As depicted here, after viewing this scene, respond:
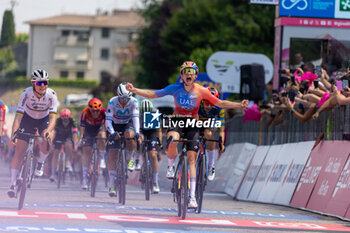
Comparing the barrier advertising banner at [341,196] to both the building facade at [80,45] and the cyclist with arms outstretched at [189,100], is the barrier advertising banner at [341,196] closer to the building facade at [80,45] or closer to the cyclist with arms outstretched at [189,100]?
the cyclist with arms outstretched at [189,100]

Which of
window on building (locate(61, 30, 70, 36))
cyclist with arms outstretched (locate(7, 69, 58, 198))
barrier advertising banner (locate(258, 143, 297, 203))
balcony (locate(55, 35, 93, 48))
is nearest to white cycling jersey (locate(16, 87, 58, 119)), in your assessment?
cyclist with arms outstretched (locate(7, 69, 58, 198))

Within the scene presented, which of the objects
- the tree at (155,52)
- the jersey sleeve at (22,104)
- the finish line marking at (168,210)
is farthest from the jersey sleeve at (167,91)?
the tree at (155,52)

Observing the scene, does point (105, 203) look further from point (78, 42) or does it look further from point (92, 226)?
point (78, 42)

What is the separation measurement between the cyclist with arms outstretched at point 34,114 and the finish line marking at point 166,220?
1543 mm

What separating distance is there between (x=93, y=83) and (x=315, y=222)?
126 meters

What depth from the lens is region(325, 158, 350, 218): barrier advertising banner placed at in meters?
14.3

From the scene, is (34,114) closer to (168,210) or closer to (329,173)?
(168,210)

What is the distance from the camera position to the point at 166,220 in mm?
Result: 13156

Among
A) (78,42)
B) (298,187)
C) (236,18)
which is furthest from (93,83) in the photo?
(298,187)

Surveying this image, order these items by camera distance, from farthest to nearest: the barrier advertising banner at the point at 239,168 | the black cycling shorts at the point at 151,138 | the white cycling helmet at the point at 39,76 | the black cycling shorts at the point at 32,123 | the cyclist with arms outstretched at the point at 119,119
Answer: the barrier advertising banner at the point at 239,168
the black cycling shorts at the point at 151,138
the cyclist with arms outstretched at the point at 119,119
the black cycling shorts at the point at 32,123
the white cycling helmet at the point at 39,76

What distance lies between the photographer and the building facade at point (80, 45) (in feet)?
487

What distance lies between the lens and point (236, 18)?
59.5m

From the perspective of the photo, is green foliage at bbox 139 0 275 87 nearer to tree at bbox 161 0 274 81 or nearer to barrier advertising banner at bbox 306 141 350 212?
tree at bbox 161 0 274 81

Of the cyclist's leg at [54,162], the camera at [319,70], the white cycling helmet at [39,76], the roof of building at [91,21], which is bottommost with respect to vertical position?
the cyclist's leg at [54,162]
